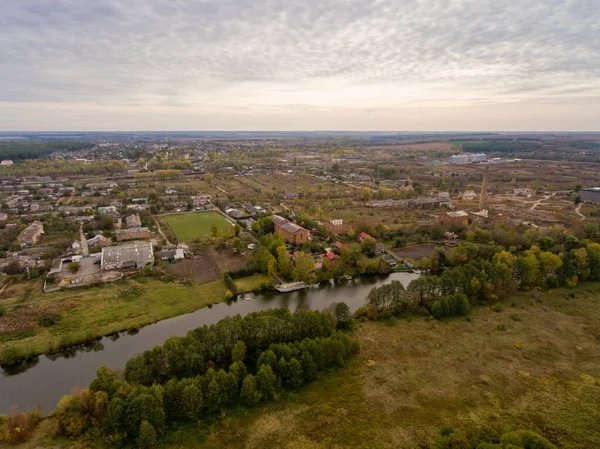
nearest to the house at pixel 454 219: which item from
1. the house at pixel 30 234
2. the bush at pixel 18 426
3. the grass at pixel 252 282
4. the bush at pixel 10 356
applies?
the grass at pixel 252 282

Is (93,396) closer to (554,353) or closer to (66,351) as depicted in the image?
(66,351)

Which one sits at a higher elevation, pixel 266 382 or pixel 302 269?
pixel 302 269

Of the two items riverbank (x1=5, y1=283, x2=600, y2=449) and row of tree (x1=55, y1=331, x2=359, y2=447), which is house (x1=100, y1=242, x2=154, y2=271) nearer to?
row of tree (x1=55, y1=331, x2=359, y2=447)

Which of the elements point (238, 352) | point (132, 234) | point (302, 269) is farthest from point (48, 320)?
point (302, 269)

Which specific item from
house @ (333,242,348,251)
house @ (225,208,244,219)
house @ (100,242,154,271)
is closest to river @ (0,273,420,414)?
house @ (333,242,348,251)

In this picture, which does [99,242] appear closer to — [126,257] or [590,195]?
[126,257]

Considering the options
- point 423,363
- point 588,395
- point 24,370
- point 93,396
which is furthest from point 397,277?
point 24,370
